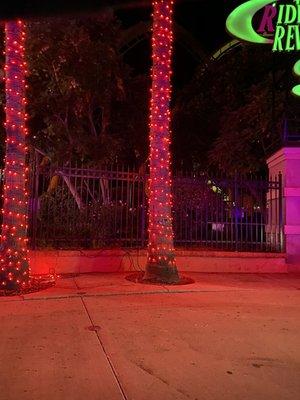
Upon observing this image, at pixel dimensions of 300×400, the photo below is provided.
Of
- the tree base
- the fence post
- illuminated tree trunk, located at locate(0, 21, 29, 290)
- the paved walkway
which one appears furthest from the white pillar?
illuminated tree trunk, located at locate(0, 21, 29, 290)

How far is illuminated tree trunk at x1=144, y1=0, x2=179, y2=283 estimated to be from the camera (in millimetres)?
9438

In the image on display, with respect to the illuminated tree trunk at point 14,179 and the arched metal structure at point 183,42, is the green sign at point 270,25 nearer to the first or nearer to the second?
the illuminated tree trunk at point 14,179

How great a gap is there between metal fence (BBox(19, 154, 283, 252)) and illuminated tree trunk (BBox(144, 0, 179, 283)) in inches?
75.5

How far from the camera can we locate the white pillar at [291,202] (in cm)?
1228

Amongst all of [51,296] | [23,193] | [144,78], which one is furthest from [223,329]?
[144,78]

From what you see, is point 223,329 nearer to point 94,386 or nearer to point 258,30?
point 94,386

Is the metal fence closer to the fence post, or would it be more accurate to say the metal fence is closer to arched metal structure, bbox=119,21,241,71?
the fence post

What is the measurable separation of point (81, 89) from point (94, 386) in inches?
427

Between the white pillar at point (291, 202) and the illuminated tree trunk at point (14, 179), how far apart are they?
6.89m

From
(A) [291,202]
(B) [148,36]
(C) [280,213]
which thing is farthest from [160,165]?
(B) [148,36]

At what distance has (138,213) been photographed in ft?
38.0

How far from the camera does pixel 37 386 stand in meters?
4.24

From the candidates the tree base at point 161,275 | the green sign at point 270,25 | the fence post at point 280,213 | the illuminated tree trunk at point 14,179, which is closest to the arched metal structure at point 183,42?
the green sign at point 270,25

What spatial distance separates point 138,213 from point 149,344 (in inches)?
245
